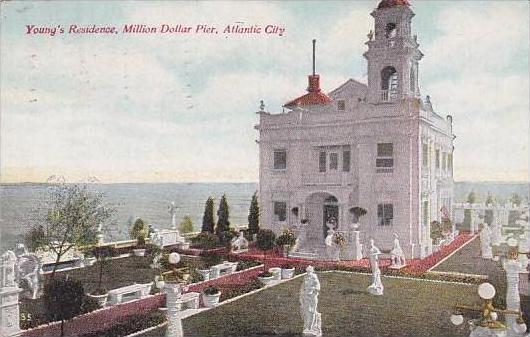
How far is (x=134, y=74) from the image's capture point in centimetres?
550

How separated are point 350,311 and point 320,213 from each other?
1.05 m

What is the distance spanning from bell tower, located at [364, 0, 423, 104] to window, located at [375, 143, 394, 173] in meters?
0.47

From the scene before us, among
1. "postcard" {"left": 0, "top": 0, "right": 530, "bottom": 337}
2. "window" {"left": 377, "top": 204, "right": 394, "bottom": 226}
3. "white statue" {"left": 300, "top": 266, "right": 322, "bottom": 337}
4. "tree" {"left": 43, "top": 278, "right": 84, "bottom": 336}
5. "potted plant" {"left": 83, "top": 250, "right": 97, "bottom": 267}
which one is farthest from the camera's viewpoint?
"potted plant" {"left": 83, "top": 250, "right": 97, "bottom": 267}

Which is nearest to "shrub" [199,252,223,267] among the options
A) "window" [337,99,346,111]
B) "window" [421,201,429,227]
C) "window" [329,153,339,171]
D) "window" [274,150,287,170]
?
"window" [274,150,287,170]

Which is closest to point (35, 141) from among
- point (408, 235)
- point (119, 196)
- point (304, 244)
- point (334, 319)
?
point (119, 196)

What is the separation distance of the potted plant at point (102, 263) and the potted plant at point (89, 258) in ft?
0.14

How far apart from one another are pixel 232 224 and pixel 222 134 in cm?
99

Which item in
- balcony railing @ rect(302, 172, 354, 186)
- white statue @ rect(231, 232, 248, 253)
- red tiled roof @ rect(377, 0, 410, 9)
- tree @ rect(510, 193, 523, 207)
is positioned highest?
red tiled roof @ rect(377, 0, 410, 9)

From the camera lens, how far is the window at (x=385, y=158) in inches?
207

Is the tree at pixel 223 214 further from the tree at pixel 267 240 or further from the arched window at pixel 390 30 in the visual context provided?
the arched window at pixel 390 30

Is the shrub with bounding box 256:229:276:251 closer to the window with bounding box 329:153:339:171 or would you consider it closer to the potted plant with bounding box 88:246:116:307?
the window with bounding box 329:153:339:171

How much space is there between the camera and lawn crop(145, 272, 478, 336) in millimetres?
4816

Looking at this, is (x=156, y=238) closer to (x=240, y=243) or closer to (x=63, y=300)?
(x=240, y=243)

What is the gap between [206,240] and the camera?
5.67 m
